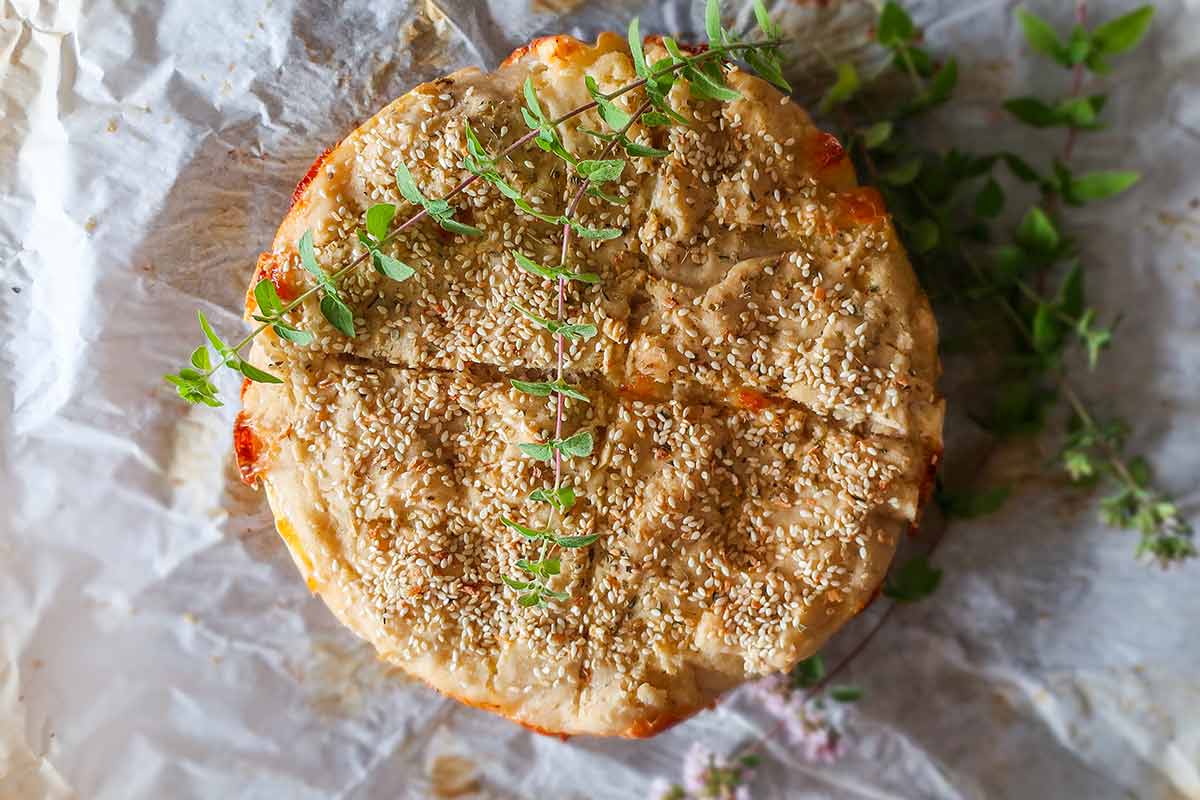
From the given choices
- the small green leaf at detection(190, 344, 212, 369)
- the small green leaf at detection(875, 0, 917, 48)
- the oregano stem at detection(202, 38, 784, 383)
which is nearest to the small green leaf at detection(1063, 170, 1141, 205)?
the small green leaf at detection(875, 0, 917, 48)

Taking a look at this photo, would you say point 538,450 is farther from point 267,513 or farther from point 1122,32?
point 1122,32

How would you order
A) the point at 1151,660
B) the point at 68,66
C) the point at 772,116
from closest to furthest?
1. the point at 772,116
2. the point at 68,66
3. the point at 1151,660

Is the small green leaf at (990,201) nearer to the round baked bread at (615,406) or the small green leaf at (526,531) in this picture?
the round baked bread at (615,406)

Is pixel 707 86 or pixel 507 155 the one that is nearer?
pixel 707 86

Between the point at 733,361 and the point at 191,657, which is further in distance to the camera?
the point at 191,657

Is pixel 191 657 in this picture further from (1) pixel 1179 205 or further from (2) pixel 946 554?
(1) pixel 1179 205

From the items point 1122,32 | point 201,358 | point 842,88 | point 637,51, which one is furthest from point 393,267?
point 1122,32

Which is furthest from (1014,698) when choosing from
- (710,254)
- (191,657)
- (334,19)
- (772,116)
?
(334,19)
